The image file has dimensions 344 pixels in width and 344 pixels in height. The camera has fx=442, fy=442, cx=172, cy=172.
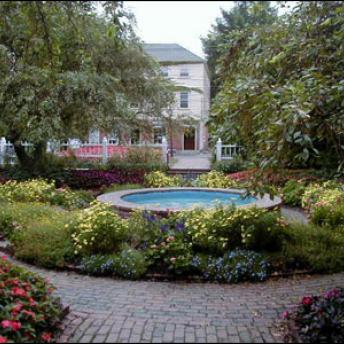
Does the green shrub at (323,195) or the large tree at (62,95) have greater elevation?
the large tree at (62,95)

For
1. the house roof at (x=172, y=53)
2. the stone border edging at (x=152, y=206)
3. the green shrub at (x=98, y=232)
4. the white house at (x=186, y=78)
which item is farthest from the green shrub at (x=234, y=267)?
the house roof at (x=172, y=53)

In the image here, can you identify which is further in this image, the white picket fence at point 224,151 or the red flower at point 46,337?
the white picket fence at point 224,151

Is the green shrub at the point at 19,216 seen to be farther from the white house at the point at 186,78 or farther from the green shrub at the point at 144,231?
the white house at the point at 186,78

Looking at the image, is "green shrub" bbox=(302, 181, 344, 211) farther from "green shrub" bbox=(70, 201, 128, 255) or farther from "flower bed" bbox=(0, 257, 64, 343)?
"flower bed" bbox=(0, 257, 64, 343)

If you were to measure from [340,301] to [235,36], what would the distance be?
4761 millimetres

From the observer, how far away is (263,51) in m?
6.29

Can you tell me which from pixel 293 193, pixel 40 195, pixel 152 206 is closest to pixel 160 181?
pixel 293 193

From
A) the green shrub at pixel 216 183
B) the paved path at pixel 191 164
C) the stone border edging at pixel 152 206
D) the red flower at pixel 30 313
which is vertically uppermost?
the paved path at pixel 191 164

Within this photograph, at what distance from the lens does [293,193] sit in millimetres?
11617

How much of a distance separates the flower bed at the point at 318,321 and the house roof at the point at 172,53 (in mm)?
30955

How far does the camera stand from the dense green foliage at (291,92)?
4.17m

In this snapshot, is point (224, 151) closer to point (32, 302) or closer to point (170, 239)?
point (170, 239)

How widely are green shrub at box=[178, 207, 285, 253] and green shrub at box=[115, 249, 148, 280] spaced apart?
2.87ft

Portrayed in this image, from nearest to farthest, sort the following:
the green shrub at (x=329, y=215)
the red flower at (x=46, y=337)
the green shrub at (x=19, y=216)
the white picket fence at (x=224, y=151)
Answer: the red flower at (x=46, y=337) → the green shrub at (x=19, y=216) → the green shrub at (x=329, y=215) → the white picket fence at (x=224, y=151)
